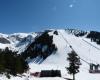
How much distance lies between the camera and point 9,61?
287 feet

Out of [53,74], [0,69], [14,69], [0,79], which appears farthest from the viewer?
[53,74]

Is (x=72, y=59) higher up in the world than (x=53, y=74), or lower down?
higher up

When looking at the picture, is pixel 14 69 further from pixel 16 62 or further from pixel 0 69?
pixel 0 69

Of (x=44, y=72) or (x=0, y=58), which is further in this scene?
(x=44, y=72)

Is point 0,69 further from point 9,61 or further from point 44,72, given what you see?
point 44,72

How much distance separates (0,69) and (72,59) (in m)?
46.7

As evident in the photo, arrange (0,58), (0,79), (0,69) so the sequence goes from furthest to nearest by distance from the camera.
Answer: (0,58) → (0,69) → (0,79)

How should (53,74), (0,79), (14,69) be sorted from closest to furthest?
(0,79) → (14,69) → (53,74)

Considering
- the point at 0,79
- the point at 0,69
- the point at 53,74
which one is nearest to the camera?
the point at 0,79

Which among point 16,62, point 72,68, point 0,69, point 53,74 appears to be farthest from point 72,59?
point 0,69

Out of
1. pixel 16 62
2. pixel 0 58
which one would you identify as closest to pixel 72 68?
pixel 16 62

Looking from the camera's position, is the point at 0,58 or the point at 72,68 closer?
the point at 0,58

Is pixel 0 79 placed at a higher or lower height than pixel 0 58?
lower

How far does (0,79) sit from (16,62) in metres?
42.6
